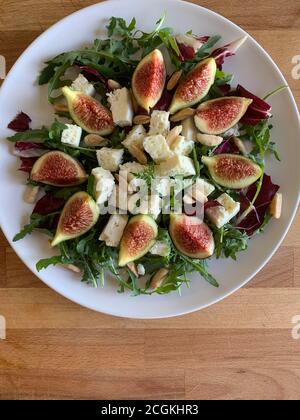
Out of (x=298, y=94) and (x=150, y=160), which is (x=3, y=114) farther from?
(x=298, y=94)

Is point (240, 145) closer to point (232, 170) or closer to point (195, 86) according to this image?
point (232, 170)

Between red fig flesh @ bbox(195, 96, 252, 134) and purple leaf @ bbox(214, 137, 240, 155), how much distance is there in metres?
0.06

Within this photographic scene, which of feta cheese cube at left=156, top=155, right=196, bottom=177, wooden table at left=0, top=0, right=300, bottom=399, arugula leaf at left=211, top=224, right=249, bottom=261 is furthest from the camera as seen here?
wooden table at left=0, top=0, right=300, bottom=399

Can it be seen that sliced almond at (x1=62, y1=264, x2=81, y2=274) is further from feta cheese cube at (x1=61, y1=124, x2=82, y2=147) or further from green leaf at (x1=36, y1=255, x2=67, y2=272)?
feta cheese cube at (x1=61, y1=124, x2=82, y2=147)

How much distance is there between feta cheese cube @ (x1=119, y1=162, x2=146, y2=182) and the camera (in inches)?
61.7

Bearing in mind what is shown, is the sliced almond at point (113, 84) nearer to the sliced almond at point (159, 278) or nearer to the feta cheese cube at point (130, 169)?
the feta cheese cube at point (130, 169)

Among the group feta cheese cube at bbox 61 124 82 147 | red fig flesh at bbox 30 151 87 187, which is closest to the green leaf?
red fig flesh at bbox 30 151 87 187

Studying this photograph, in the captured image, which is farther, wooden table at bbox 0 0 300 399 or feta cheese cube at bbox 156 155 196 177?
wooden table at bbox 0 0 300 399

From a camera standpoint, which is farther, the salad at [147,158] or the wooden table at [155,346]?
the wooden table at [155,346]

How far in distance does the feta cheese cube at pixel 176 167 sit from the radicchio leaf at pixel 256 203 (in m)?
0.22

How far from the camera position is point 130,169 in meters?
1.57

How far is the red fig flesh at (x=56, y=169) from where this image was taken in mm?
1584

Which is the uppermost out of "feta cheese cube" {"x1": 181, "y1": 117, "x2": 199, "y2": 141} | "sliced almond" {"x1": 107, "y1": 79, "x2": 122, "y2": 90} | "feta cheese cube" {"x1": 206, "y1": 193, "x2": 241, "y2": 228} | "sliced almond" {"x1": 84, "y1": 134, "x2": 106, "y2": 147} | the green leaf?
→ "sliced almond" {"x1": 107, "y1": 79, "x2": 122, "y2": 90}

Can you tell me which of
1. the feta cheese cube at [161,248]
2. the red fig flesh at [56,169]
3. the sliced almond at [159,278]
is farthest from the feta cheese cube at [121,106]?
the sliced almond at [159,278]
